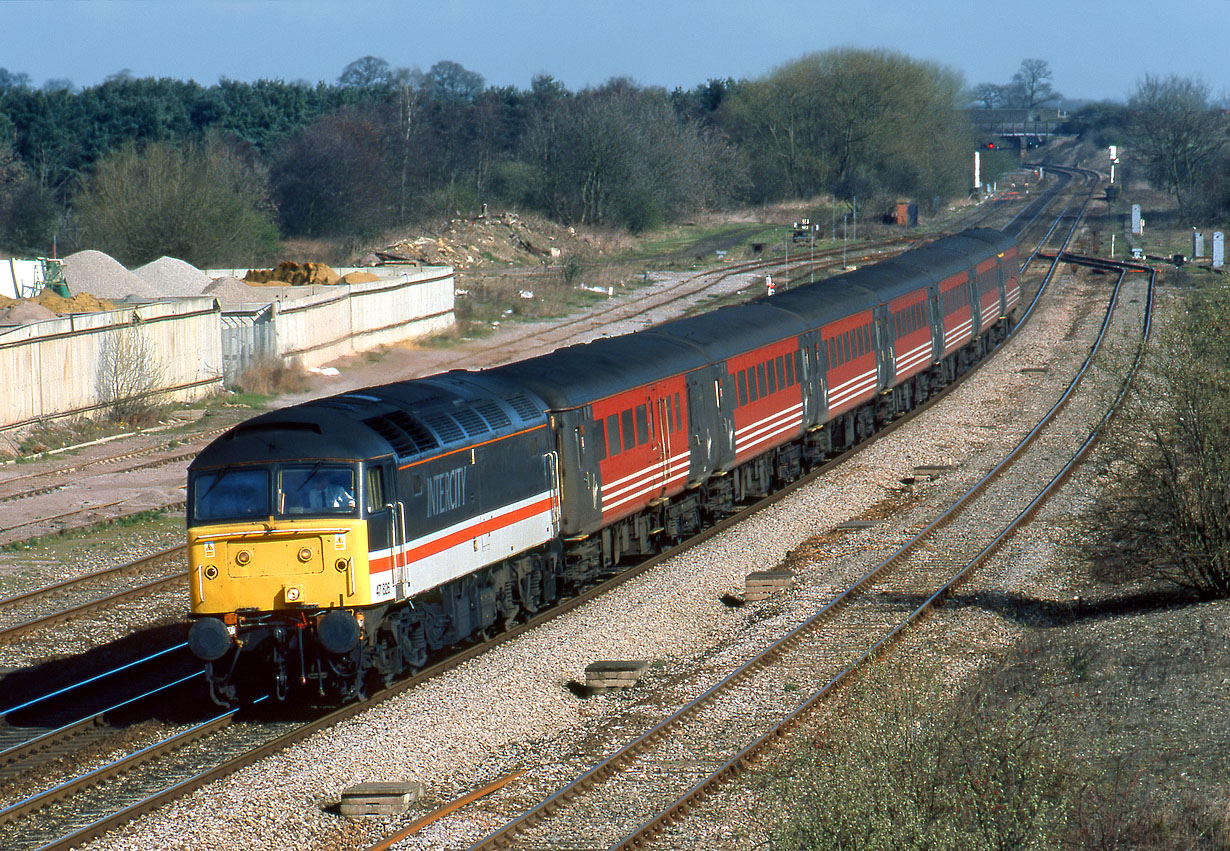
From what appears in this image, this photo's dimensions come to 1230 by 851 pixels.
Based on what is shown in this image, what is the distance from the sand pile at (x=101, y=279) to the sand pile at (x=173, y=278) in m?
1.27

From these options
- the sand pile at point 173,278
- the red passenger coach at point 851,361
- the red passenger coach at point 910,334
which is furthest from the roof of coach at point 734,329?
the sand pile at point 173,278

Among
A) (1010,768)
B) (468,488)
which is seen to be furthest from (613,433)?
(1010,768)

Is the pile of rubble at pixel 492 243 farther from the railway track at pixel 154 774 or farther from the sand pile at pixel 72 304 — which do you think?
the railway track at pixel 154 774

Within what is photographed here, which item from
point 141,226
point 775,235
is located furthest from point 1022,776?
point 775,235

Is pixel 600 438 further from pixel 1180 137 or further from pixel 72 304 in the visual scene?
pixel 1180 137

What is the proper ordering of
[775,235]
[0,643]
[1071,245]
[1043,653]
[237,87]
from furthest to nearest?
[237,87]
[775,235]
[1071,245]
[0,643]
[1043,653]

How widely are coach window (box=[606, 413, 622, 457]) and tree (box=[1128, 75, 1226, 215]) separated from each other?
71735 millimetres

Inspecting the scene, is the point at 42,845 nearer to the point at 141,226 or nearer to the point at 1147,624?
the point at 1147,624

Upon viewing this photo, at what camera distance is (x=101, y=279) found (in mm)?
44219

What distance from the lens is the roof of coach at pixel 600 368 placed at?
736 inches

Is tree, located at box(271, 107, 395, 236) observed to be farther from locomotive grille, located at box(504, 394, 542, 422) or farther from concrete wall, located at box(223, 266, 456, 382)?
locomotive grille, located at box(504, 394, 542, 422)

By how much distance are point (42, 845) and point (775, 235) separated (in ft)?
238

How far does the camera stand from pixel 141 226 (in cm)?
5669

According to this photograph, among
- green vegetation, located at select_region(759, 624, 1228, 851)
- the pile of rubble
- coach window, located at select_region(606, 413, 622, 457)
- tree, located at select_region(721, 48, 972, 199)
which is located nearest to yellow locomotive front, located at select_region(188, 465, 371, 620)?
green vegetation, located at select_region(759, 624, 1228, 851)
